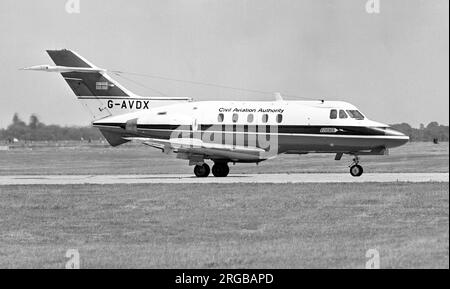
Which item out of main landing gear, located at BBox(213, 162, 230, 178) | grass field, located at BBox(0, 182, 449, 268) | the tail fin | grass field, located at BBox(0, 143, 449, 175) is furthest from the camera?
→ grass field, located at BBox(0, 143, 449, 175)

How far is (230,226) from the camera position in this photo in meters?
19.1

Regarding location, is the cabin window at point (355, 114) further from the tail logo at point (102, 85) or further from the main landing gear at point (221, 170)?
the tail logo at point (102, 85)

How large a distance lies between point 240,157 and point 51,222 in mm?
16375

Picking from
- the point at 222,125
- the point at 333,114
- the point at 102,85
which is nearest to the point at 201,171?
the point at 222,125

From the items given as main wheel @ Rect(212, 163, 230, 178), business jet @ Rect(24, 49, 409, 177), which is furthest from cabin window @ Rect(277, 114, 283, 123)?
main wheel @ Rect(212, 163, 230, 178)

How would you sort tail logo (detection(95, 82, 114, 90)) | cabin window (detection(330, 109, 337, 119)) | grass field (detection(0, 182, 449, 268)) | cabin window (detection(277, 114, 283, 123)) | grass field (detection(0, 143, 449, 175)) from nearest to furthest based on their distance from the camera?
grass field (detection(0, 182, 449, 268)), cabin window (detection(330, 109, 337, 119)), cabin window (detection(277, 114, 283, 123)), tail logo (detection(95, 82, 114, 90)), grass field (detection(0, 143, 449, 175))

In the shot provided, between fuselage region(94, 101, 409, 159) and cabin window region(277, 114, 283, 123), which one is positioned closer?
fuselage region(94, 101, 409, 159)

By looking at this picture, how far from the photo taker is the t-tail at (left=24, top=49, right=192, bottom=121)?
3919 cm

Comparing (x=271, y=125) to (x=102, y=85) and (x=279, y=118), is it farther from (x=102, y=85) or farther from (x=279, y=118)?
(x=102, y=85)

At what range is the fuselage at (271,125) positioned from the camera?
115 feet

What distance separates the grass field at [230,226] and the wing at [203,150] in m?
7.56

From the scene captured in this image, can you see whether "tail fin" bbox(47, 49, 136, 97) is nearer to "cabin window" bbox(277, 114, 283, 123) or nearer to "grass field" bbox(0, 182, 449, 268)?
"cabin window" bbox(277, 114, 283, 123)

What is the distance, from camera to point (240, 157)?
119 feet
